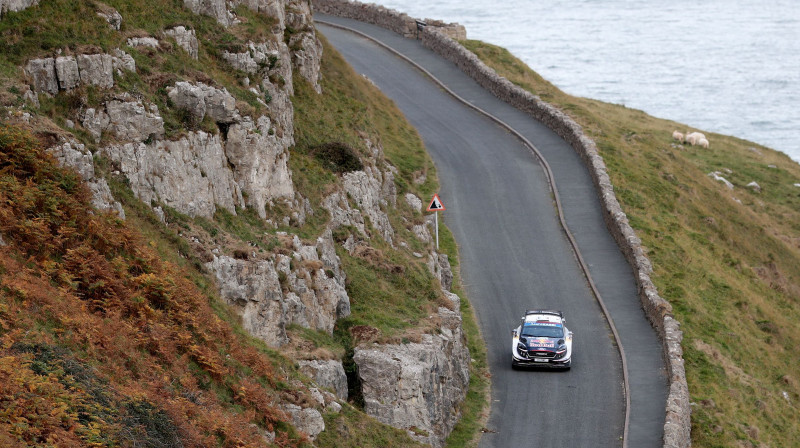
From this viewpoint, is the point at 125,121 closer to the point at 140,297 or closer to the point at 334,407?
the point at 140,297

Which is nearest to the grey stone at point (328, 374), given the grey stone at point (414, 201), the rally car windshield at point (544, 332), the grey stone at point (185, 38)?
the rally car windshield at point (544, 332)

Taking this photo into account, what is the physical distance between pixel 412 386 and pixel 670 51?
114 meters

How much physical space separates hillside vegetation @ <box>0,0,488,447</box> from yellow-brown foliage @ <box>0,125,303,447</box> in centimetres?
4

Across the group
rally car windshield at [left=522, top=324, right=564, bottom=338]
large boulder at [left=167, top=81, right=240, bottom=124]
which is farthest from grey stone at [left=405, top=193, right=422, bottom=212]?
large boulder at [left=167, top=81, right=240, bottom=124]

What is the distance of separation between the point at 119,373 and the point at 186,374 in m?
2.24

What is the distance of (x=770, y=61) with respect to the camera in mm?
126812

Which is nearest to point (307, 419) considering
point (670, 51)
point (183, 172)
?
point (183, 172)

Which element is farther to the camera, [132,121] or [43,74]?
[132,121]

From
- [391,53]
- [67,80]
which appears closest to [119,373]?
[67,80]

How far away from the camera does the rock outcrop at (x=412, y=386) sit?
96.8 ft

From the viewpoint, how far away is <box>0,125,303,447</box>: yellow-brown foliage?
688 inches

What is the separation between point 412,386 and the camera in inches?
1181

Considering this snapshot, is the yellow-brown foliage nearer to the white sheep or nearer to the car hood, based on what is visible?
Result: the car hood

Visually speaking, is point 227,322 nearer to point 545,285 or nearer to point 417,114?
point 545,285
